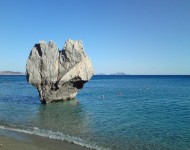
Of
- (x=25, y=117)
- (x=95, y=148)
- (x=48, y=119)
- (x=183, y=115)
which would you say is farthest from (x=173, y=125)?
(x=25, y=117)

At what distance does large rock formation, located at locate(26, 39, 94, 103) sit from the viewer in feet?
163

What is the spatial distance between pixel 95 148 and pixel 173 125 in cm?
1136

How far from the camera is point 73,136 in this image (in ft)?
85.4

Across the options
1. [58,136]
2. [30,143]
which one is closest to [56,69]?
[58,136]

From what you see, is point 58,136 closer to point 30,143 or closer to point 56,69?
point 30,143

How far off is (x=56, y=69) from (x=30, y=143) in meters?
27.9

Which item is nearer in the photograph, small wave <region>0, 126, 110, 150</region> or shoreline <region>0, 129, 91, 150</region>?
shoreline <region>0, 129, 91, 150</region>

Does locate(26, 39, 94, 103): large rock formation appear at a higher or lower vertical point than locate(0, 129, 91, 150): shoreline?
higher

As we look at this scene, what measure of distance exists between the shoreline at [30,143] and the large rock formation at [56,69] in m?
23.6

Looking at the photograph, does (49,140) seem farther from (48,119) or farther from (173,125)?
(173,125)

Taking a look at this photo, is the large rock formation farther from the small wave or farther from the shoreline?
the shoreline

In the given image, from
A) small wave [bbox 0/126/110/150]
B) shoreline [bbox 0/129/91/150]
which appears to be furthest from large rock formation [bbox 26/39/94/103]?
shoreline [bbox 0/129/91/150]

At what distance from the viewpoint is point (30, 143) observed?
23156mm

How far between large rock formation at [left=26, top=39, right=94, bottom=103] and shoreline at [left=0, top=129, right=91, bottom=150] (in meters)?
23.6
